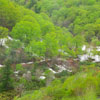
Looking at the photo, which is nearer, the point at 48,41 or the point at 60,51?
the point at 48,41

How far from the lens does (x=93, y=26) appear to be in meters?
50.5

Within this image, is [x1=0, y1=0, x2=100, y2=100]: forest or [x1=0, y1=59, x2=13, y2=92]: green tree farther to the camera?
[x1=0, y1=59, x2=13, y2=92]: green tree

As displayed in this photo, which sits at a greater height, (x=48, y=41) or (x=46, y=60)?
(x=48, y=41)

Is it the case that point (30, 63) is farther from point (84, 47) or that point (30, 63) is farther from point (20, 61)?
point (84, 47)

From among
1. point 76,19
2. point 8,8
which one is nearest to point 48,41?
point 8,8

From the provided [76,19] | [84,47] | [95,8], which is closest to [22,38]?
[84,47]

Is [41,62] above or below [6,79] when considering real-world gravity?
above

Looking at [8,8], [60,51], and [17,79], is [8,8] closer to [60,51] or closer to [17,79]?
[60,51]

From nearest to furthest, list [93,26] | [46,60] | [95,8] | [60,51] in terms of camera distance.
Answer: [46,60]
[60,51]
[93,26]
[95,8]

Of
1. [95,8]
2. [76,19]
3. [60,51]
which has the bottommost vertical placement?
[60,51]

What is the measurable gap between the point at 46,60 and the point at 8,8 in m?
14.5

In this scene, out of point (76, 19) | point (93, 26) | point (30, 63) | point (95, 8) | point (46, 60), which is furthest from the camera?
point (95, 8)

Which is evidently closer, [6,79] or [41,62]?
[6,79]

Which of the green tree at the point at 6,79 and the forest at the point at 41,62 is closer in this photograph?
the forest at the point at 41,62
